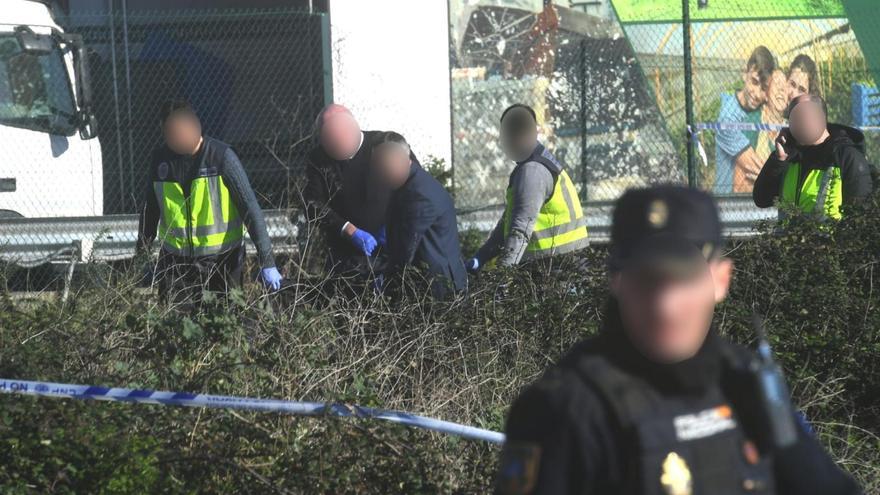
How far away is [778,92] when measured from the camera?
14.8 meters

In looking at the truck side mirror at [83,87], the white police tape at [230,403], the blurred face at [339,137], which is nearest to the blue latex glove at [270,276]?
the blurred face at [339,137]

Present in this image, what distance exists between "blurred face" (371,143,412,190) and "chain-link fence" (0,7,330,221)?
546cm

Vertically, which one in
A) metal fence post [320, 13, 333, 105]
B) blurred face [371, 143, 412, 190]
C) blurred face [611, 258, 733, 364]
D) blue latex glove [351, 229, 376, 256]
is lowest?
blue latex glove [351, 229, 376, 256]

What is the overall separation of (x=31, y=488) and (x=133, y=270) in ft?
7.47

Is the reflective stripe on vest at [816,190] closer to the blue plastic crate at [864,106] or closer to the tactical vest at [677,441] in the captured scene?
the tactical vest at [677,441]

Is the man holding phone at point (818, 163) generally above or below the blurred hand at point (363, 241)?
above

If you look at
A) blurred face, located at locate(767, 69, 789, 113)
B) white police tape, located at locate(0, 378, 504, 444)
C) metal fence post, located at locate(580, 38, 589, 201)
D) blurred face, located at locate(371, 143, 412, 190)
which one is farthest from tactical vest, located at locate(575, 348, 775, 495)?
blurred face, located at locate(767, 69, 789, 113)

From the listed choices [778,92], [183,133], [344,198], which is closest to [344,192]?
[344,198]

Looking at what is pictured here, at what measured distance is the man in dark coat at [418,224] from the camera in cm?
638

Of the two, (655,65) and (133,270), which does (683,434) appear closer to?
(133,270)

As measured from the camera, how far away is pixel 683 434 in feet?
6.58

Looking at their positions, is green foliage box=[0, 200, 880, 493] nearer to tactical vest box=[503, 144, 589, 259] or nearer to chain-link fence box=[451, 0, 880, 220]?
tactical vest box=[503, 144, 589, 259]

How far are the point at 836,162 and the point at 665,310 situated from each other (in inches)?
215

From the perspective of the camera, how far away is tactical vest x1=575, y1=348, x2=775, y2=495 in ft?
6.52
